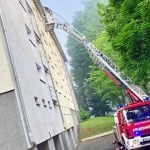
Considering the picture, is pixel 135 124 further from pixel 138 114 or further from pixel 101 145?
pixel 101 145

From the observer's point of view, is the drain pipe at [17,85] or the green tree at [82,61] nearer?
the drain pipe at [17,85]

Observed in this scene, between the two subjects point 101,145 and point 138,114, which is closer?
point 138,114

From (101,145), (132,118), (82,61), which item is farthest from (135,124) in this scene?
(82,61)

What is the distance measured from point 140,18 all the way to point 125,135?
5.16 m

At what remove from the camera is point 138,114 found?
18.2 m

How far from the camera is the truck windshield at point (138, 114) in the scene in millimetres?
17922

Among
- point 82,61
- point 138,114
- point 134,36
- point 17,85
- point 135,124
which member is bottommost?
point 135,124

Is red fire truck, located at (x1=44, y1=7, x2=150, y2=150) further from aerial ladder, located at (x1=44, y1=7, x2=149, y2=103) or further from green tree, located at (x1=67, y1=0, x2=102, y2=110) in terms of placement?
green tree, located at (x1=67, y1=0, x2=102, y2=110)

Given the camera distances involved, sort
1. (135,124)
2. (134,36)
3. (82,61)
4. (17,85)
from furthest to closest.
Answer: (82,61), (135,124), (134,36), (17,85)

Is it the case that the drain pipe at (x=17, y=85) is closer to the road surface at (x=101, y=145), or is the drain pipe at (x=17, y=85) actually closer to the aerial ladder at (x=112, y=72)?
the aerial ladder at (x=112, y=72)

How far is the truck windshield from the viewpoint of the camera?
17922 mm

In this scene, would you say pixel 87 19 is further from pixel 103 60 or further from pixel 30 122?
pixel 30 122

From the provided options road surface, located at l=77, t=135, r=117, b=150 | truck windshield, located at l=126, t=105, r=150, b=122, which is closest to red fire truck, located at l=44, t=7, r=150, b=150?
truck windshield, located at l=126, t=105, r=150, b=122

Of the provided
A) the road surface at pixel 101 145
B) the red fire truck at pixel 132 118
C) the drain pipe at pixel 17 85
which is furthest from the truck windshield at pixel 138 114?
the drain pipe at pixel 17 85
